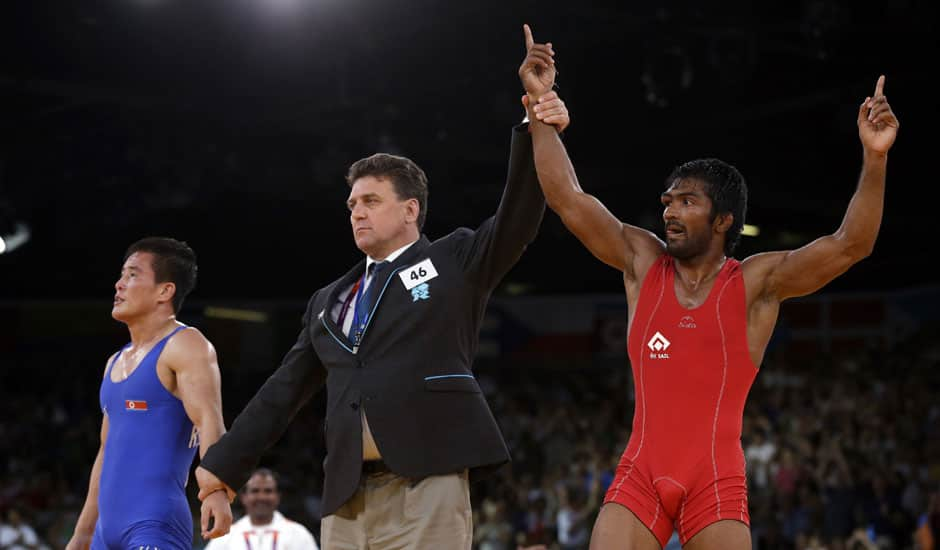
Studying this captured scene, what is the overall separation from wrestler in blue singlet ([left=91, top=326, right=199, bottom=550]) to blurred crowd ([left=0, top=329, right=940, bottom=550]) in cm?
776

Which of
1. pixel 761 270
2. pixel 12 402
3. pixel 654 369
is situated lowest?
pixel 654 369

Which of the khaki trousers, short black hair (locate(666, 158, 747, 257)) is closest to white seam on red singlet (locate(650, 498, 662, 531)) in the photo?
the khaki trousers

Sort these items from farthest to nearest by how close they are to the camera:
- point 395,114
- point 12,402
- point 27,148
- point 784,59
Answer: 1. point 12,402
2. point 27,148
3. point 395,114
4. point 784,59

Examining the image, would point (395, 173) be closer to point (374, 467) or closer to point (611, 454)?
point (374, 467)

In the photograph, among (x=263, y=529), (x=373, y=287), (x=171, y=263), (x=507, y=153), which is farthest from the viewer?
(x=507, y=153)

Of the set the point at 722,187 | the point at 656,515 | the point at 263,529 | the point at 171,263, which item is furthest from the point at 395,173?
the point at 263,529

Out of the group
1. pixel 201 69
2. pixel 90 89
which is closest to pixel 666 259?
pixel 201 69

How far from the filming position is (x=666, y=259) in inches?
177

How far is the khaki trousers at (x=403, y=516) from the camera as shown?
405cm

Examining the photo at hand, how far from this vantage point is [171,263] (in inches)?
208

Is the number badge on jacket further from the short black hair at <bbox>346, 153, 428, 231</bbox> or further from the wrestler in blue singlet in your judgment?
the wrestler in blue singlet

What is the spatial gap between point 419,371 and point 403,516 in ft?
1.59

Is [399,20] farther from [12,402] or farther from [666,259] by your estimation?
[12,402]

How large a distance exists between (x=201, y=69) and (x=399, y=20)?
8.46ft
